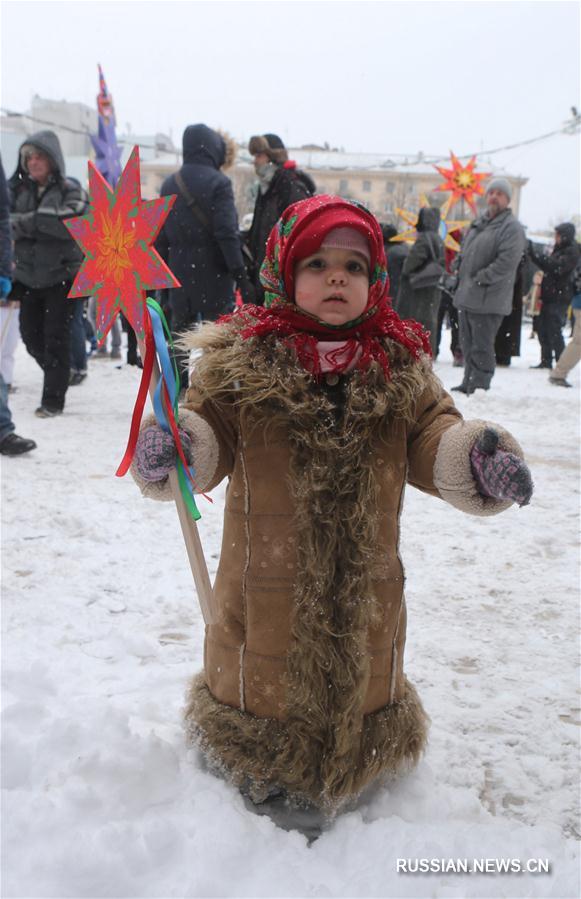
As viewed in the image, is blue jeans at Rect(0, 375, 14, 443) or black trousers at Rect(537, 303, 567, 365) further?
black trousers at Rect(537, 303, 567, 365)

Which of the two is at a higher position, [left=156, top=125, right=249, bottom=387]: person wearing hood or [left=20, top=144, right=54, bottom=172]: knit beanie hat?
[left=20, top=144, right=54, bottom=172]: knit beanie hat

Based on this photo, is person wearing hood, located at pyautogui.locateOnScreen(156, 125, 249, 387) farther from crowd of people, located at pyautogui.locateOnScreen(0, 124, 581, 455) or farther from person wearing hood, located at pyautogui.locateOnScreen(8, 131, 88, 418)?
person wearing hood, located at pyautogui.locateOnScreen(8, 131, 88, 418)

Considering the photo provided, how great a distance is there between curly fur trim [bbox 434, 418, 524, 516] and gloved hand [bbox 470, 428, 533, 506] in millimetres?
16

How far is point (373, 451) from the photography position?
5.50ft

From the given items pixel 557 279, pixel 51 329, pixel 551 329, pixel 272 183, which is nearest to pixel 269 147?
pixel 272 183

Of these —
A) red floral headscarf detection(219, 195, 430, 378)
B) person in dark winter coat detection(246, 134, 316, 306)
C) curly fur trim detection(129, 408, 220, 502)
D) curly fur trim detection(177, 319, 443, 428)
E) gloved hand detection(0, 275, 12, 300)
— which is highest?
person in dark winter coat detection(246, 134, 316, 306)

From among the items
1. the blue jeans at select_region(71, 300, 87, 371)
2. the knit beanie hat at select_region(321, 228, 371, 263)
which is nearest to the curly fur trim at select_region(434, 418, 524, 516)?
the knit beanie hat at select_region(321, 228, 371, 263)

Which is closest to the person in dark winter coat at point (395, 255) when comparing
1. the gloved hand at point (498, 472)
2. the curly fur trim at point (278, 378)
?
the curly fur trim at point (278, 378)

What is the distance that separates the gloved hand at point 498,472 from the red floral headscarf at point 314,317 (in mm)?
275

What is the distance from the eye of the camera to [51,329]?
17.0 ft

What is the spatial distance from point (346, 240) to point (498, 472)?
25.5 inches

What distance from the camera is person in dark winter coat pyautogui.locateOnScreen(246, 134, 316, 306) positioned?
5.18 meters

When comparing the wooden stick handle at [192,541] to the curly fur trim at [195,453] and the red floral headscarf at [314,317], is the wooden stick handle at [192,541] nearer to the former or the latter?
the curly fur trim at [195,453]

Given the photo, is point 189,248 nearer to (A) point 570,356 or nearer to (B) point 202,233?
(B) point 202,233
